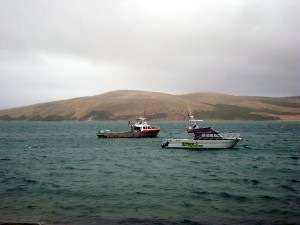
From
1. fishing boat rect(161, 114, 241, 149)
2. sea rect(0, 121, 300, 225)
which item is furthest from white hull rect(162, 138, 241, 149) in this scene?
sea rect(0, 121, 300, 225)

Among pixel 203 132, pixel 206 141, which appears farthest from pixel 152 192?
pixel 203 132

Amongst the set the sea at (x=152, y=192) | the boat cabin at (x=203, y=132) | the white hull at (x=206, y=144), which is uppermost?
the boat cabin at (x=203, y=132)

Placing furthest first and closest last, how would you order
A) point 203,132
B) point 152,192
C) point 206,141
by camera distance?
1. point 203,132
2. point 206,141
3. point 152,192

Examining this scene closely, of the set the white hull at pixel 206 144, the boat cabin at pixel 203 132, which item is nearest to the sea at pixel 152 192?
the white hull at pixel 206 144

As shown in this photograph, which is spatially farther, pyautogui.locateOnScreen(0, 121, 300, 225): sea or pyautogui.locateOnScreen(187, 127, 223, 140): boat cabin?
pyautogui.locateOnScreen(187, 127, 223, 140): boat cabin

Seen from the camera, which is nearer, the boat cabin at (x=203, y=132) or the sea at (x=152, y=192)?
the sea at (x=152, y=192)

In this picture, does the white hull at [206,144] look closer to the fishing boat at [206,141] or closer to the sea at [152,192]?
the fishing boat at [206,141]

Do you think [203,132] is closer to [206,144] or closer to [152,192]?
[206,144]

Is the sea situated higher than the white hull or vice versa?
the white hull

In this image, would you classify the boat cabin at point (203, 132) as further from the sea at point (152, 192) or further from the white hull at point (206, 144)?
the sea at point (152, 192)

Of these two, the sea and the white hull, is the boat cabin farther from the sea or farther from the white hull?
the sea

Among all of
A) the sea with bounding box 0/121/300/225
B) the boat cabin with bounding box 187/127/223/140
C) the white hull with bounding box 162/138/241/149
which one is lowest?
the sea with bounding box 0/121/300/225

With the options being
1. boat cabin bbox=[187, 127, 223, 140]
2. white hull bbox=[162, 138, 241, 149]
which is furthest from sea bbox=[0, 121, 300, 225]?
boat cabin bbox=[187, 127, 223, 140]

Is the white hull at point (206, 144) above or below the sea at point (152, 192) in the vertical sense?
above
